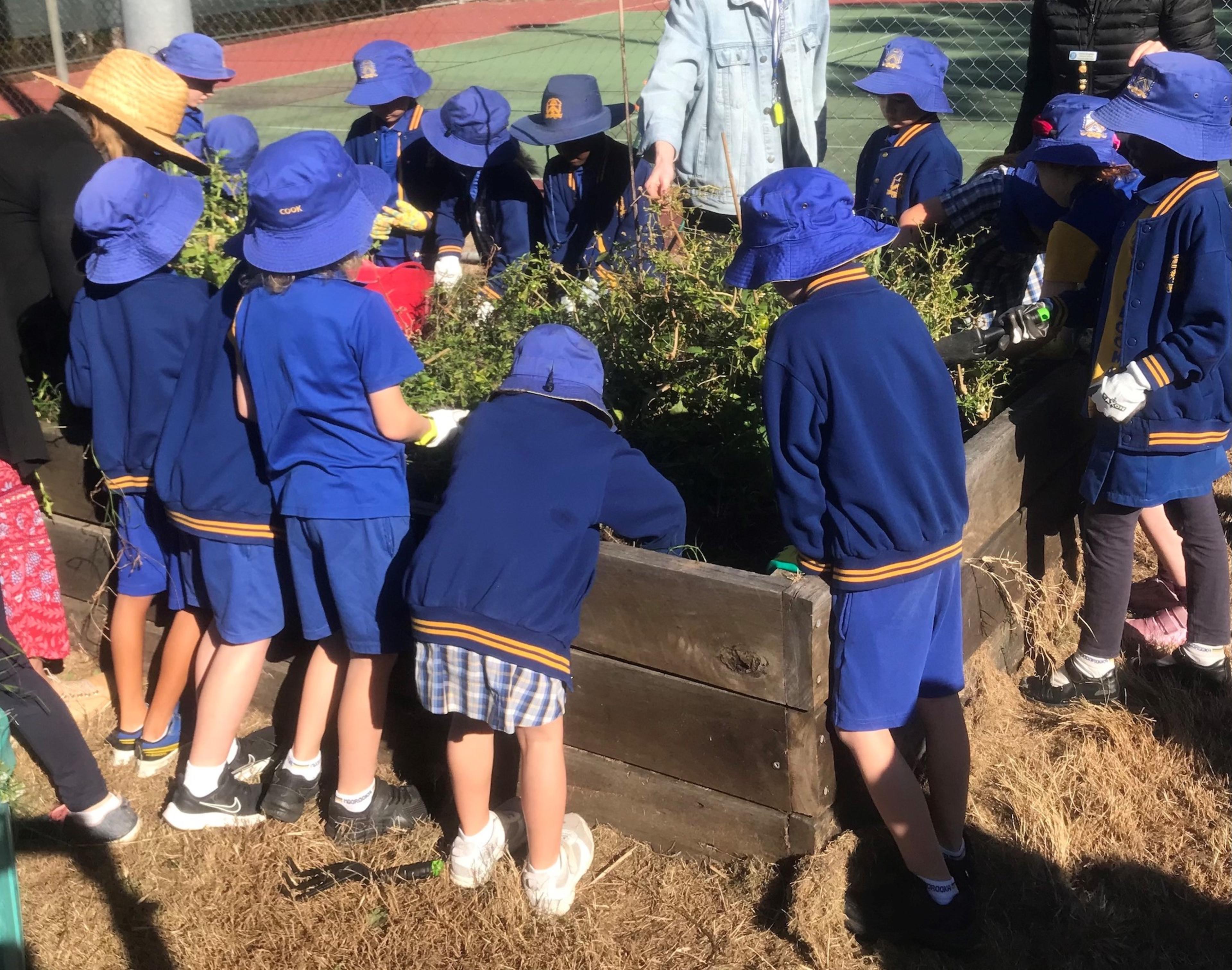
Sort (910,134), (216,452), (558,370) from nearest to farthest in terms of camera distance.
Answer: (558,370), (216,452), (910,134)

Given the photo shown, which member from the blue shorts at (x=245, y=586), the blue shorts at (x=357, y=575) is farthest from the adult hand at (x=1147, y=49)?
the blue shorts at (x=245, y=586)

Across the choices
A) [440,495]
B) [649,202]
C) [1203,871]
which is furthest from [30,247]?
[1203,871]

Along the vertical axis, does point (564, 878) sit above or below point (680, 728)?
below

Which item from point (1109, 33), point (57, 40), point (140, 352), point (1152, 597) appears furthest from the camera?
point (57, 40)

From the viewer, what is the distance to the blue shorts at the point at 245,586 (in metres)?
3.17

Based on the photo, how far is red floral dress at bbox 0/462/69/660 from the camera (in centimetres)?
365

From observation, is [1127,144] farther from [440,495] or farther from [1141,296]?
[440,495]

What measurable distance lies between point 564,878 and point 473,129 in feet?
11.0

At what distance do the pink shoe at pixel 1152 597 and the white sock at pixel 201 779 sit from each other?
2758mm

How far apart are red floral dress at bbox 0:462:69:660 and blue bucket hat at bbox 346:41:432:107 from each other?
2575 mm

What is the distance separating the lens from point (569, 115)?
477cm

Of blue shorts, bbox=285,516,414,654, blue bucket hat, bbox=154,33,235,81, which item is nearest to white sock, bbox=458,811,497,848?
blue shorts, bbox=285,516,414,654

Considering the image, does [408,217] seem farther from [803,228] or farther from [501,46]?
[501,46]

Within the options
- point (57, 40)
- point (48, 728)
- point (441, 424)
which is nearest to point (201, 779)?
point (48, 728)
